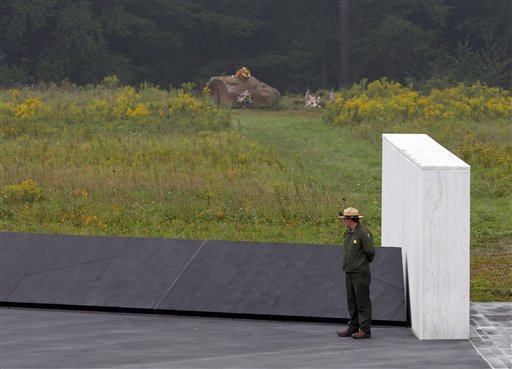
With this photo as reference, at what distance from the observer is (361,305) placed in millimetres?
13062

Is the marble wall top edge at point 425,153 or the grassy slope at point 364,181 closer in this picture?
the marble wall top edge at point 425,153

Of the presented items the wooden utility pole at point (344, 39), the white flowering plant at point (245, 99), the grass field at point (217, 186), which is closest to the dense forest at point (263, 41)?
the wooden utility pole at point (344, 39)

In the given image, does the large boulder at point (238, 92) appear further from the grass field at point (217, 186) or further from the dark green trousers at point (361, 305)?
the dark green trousers at point (361, 305)

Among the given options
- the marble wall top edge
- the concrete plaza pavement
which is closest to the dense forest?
the marble wall top edge

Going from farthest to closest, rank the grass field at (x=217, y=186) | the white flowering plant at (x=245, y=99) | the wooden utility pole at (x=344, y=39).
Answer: the wooden utility pole at (x=344, y=39), the white flowering plant at (x=245, y=99), the grass field at (x=217, y=186)

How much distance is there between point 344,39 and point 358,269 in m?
52.7

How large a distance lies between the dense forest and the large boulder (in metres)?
12.3

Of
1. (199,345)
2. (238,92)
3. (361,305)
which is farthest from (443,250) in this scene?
(238,92)

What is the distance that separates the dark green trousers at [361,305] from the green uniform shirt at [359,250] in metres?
0.08

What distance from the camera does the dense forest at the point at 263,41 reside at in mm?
61750

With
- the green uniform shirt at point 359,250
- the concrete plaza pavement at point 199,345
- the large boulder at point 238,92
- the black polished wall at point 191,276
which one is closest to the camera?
the concrete plaza pavement at point 199,345

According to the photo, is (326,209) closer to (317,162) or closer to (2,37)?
(317,162)

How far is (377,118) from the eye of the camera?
37750mm

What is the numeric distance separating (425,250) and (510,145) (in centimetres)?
1832
